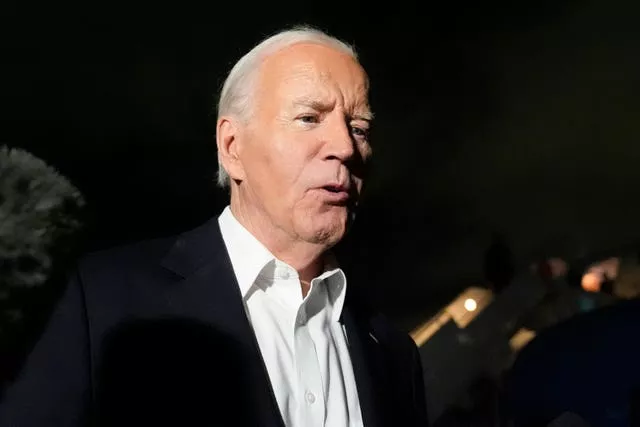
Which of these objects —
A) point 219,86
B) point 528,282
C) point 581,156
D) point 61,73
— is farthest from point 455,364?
point 61,73

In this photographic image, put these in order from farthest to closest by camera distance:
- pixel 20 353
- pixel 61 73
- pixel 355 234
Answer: pixel 355 234 → pixel 61 73 → pixel 20 353

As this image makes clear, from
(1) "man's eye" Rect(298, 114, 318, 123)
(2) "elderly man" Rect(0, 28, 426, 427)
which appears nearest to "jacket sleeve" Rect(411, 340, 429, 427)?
(2) "elderly man" Rect(0, 28, 426, 427)

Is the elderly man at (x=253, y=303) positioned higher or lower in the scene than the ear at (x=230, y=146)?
lower

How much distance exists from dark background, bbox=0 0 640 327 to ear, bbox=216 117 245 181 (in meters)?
0.08

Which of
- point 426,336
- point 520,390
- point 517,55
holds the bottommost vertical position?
point 520,390

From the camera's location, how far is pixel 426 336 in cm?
92

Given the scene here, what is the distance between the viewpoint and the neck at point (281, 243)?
29.3 inches

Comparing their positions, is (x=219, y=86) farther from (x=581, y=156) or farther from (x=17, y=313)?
(x=581, y=156)

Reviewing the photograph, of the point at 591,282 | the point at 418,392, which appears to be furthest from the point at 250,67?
the point at 591,282

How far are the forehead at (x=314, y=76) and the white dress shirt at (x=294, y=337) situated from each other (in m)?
0.16

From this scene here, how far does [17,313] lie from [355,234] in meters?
0.42

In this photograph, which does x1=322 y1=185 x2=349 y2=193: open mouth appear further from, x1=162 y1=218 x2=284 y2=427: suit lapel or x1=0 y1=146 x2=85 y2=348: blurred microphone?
x1=0 y1=146 x2=85 y2=348: blurred microphone

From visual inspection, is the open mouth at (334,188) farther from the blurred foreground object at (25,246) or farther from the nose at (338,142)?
the blurred foreground object at (25,246)

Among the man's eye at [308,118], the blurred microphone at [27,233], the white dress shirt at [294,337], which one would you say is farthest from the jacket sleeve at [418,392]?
the blurred microphone at [27,233]
